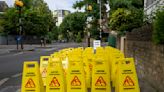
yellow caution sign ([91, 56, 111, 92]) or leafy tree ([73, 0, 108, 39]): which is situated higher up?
leafy tree ([73, 0, 108, 39])

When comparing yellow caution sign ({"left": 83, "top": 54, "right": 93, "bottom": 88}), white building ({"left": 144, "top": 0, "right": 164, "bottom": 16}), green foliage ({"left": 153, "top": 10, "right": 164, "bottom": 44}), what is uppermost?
white building ({"left": 144, "top": 0, "right": 164, "bottom": 16})

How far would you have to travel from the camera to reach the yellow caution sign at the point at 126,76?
1046cm

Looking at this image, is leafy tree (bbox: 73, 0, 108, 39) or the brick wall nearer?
the brick wall

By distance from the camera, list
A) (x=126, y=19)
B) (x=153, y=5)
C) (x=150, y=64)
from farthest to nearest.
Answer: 1. (x=126, y=19)
2. (x=153, y=5)
3. (x=150, y=64)

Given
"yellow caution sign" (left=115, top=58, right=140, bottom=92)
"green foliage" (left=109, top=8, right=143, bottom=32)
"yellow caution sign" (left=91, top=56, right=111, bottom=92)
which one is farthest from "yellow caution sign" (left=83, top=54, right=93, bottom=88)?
"green foliage" (left=109, top=8, right=143, bottom=32)

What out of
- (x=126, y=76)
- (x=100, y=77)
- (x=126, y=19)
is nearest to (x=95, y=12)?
(x=126, y=19)

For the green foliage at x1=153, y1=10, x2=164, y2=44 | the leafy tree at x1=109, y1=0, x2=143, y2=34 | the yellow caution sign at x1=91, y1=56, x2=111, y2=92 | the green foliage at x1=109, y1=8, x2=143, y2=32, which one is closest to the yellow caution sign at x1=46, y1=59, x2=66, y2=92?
the yellow caution sign at x1=91, y1=56, x2=111, y2=92

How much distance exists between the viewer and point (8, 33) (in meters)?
80.7

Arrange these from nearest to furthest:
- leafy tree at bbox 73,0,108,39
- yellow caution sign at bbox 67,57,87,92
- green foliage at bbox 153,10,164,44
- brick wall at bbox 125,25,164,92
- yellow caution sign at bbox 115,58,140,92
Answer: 1. yellow caution sign at bbox 115,58,140,92
2. yellow caution sign at bbox 67,57,87,92
3. green foliage at bbox 153,10,164,44
4. brick wall at bbox 125,25,164,92
5. leafy tree at bbox 73,0,108,39

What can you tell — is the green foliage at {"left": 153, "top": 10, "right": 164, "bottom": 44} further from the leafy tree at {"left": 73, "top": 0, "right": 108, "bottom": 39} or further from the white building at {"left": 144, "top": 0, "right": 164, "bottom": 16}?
the leafy tree at {"left": 73, "top": 0, "right": 108, "bottom": 39}

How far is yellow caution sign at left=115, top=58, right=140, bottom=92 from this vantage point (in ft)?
34.3

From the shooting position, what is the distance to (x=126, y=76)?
1056 centimetres

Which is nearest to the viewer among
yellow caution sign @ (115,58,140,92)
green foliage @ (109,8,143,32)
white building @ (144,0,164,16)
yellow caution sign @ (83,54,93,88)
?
yellow caution sign @ (115,58,140,92)

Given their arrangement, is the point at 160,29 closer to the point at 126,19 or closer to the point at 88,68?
the point at 88,68
